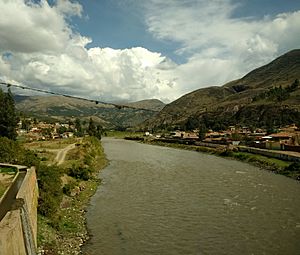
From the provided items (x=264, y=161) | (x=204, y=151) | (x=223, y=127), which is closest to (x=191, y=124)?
(x=223, y=127)

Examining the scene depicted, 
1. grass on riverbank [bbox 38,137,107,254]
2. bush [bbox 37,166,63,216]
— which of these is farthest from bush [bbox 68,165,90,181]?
bush [bbox 37,166,63,216]

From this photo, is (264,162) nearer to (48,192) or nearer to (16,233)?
(48,192)

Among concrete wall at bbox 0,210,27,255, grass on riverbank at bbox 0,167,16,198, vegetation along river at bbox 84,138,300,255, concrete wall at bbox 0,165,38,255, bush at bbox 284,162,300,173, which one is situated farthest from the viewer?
bush at bbox 284,162,300,173

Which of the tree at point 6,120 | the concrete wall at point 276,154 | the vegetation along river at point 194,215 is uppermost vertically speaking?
the tree at point 6,120

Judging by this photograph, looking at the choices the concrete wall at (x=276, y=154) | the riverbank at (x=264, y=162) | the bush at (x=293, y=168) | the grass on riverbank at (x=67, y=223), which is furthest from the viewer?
the concrete wall at (x=276, y=154)

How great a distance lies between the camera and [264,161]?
62.4m

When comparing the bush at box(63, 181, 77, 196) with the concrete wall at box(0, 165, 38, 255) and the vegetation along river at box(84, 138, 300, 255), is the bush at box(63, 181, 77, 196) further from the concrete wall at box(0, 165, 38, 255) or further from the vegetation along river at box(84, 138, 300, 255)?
the concrete wall at box(0, 165, 38, 255)

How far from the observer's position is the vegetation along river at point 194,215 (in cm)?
2241

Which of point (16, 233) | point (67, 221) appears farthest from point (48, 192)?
point (16, 233)

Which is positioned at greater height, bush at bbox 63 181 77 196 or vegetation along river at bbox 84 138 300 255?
bush at bbox 63 181 77 196

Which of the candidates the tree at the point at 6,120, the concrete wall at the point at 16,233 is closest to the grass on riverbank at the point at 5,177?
the concrete wall at the point at 16,233

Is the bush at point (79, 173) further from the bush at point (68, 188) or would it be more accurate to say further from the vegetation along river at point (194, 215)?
the bush at point (68, 188)

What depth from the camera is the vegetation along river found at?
22406mm

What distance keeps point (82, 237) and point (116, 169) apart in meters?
34.4
